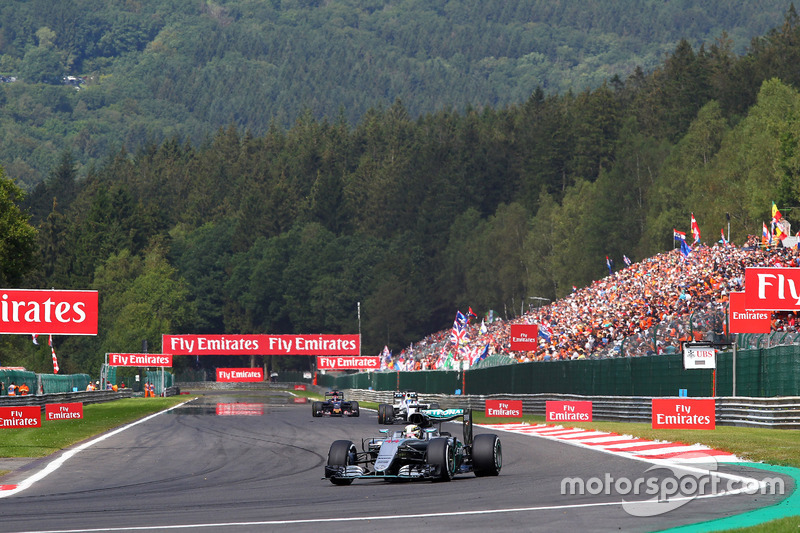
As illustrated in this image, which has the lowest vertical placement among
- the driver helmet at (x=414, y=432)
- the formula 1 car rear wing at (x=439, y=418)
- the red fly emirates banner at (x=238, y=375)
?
the red fly emirates banner at (x=238, y=375)

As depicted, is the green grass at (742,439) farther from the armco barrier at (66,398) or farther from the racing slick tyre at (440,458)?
the armco barrier at (66,398)

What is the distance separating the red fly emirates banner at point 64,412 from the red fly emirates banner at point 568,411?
15863 mm

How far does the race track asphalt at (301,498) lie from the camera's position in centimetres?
1243

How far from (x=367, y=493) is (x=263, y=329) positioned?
143 meters

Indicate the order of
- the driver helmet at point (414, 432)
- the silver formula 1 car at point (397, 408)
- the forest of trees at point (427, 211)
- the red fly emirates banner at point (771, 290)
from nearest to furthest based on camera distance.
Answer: the driver helmet at point (414, 432) → the red fly emirates banner at point (771, 290) → the silver formula 1 car at point (397, 408) → the forest of trees at point (427, 211)

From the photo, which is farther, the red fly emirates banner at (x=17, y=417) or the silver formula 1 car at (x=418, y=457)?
the red fly emirates banner at (x=17, y=417)

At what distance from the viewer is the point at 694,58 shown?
114438 mm

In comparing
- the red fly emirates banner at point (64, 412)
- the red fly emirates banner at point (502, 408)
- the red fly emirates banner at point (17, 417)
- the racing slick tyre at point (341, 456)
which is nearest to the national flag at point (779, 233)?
the red fly emirates banner at point (502, 408)

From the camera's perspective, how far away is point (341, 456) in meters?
16.7

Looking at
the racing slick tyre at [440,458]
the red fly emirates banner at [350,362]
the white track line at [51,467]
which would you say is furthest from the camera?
the red fly emirates banner at [350,362]

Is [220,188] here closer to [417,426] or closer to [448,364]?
[448,364]

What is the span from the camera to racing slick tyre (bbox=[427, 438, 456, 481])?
16688mm
